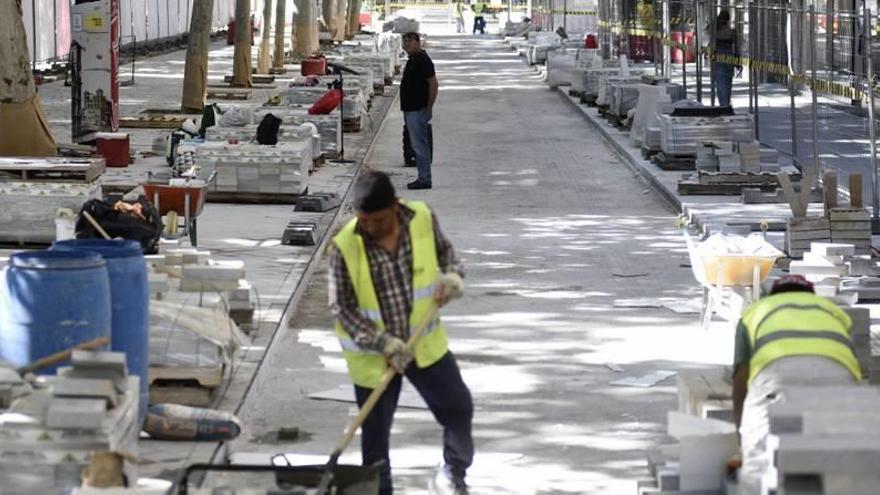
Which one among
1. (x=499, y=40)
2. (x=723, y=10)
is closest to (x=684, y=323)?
(x=723, y=10)

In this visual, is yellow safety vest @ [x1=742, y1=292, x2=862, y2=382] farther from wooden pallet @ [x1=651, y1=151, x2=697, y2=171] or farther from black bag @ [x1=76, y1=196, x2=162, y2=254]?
wooden pallet @ [x1=651, y1=151, x2=697, y2=171]

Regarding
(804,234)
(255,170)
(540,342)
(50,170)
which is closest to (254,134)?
(255,170)

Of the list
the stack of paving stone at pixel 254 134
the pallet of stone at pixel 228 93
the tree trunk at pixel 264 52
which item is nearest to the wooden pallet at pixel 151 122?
the pallet of stone at pixel 228 93

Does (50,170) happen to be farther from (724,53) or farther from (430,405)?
(724,53)

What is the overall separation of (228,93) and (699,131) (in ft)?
48.9

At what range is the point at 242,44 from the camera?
39031 mm

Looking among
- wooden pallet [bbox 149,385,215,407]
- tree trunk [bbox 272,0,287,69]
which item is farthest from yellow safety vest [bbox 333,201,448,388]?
tree trunk [bbox 272,0,287,69]

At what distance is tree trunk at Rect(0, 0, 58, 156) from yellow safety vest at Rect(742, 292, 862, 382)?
13507mm

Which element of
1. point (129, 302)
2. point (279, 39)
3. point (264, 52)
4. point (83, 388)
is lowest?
point (83, 388)

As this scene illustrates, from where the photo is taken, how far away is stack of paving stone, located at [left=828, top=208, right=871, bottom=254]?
16.5m

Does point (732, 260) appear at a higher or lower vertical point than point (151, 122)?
lower

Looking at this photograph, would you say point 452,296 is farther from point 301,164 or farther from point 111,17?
point 111,17

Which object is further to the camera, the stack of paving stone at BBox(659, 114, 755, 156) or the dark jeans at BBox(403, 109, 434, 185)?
the stack of paving stone at BBox(659, 114, 755, 156)

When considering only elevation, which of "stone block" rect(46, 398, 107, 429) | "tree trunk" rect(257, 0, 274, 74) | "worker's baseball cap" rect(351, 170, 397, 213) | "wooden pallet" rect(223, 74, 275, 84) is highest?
"tree trunk" rect(257, 0, 274, 74)
